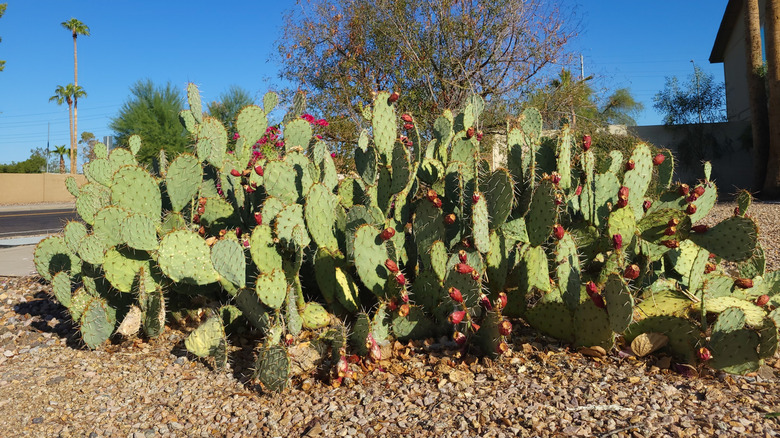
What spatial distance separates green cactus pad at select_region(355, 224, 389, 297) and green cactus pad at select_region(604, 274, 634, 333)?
4.31 ft

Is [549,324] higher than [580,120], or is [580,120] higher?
[580,120]

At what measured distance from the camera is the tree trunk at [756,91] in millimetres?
13883

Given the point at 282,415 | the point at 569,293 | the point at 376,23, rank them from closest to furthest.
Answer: the point at 282,415
the point at 569,293
the point at 376,23

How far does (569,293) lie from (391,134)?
1652 millimetres

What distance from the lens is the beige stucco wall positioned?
28.9 meters

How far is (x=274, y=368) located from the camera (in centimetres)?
320

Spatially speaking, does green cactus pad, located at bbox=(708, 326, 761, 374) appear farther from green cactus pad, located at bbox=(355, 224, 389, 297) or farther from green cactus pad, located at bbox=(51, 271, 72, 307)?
green cactus pad, located at bbox=(51, 271, 72, 307)

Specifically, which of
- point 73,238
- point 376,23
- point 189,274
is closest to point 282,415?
point 189,274

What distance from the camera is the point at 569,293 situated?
141 inches

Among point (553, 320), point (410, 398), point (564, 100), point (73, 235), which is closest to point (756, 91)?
point (564, 100)

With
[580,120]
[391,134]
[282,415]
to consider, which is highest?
[580,120]

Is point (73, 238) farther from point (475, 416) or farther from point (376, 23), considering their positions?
point (376, 23)

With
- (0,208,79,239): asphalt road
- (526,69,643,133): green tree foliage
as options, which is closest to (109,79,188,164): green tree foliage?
(0,208,79,239): asphalt road

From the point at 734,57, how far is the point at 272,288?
77.4 feet
